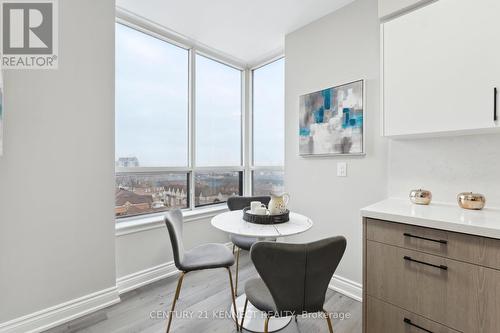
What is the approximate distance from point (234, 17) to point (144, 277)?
9.17 feet

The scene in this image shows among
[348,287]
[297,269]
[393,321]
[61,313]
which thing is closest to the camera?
[297,269]

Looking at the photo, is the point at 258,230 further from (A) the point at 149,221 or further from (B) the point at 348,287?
(A) the point at 149,221

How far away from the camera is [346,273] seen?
7.09 ft

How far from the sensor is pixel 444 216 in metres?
1.24

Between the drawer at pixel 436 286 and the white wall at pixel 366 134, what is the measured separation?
2.37 ft

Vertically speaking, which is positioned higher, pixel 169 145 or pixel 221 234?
pixel 169 145

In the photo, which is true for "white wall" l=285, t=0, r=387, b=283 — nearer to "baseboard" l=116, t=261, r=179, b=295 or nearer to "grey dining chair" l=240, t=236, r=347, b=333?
"grey dining chair" l=240, t=236, r=347, b=333

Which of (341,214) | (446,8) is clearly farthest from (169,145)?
(446,8)

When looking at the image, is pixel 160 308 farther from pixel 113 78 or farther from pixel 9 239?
pixel 113 78

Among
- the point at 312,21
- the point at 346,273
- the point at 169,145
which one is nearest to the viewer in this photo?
the point at 346,273

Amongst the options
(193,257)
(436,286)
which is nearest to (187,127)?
(193,257)

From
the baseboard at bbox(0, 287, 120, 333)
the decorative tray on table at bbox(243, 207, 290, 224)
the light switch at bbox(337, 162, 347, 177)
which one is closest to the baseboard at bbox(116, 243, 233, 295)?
the baseboard at bbox(0, 287, 120, 333)

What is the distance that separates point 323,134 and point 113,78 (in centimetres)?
199

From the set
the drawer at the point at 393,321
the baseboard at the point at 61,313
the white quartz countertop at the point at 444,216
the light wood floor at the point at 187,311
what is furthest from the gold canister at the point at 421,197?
the baseboard at the point at 61,313
